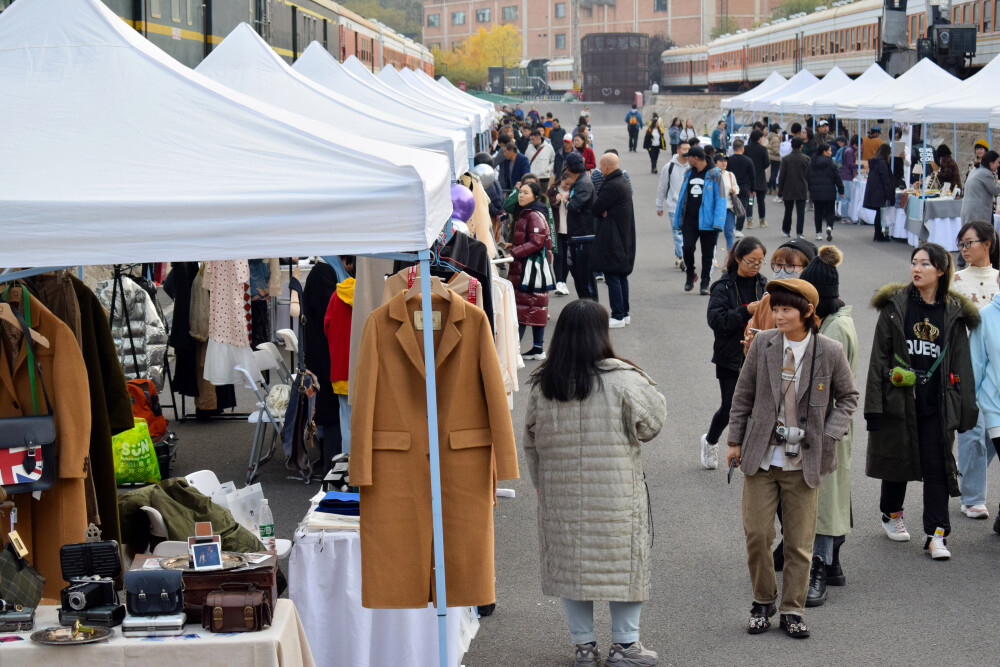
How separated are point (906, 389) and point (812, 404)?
4.01 ft

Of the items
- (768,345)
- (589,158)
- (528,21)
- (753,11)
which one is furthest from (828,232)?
(528,21)

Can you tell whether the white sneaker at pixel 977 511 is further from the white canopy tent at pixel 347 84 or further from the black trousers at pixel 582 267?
the white canopy tent at pixel 347 84

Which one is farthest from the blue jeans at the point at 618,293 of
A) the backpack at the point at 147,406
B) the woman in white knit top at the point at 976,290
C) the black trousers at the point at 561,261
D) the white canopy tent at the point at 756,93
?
the white canopy tent at the point at 756,93

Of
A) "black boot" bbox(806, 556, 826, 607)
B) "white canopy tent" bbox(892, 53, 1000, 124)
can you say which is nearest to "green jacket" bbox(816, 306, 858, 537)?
"black boot" bbox(806, 556, 826, 607)

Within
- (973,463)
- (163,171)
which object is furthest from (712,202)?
(163,171)

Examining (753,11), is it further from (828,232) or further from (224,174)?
(224,174)

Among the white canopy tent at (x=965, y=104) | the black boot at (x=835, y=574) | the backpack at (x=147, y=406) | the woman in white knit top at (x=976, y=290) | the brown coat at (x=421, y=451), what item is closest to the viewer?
the brown coat at (x=421, y=451)

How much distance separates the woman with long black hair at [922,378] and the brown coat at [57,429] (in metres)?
3.94

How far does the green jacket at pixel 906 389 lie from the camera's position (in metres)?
6.12

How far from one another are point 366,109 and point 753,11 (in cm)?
10562

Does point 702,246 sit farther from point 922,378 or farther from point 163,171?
point 163,171

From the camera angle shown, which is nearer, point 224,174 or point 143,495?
point 224,174

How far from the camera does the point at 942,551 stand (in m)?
6.39

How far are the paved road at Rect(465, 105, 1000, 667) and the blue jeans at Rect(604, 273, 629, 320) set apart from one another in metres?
3.55
